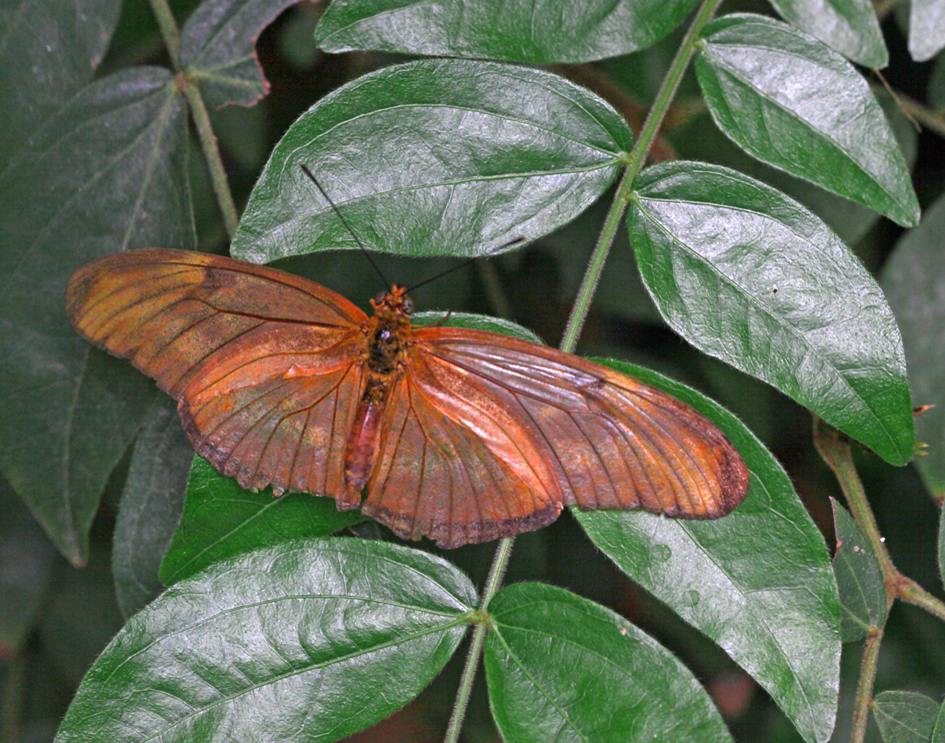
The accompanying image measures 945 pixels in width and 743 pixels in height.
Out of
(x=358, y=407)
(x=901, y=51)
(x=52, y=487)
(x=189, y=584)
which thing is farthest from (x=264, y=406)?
(x=901, y=51)

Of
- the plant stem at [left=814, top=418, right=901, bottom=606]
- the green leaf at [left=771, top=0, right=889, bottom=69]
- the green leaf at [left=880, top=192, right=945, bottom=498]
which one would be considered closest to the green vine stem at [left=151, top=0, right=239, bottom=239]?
the green leaf at [left=771, top=0, right=889, bottom=69]

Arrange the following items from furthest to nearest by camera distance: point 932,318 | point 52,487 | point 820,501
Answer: point 820,501 → point 932,318 → point 52,487

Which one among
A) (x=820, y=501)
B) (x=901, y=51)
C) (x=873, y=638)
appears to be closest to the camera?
(x=873, y=638)

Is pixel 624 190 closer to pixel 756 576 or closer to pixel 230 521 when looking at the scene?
pixel 756 576

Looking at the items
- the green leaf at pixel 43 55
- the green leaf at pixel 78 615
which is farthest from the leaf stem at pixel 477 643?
the green leaf at pixel 78 615

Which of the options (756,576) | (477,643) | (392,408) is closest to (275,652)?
(477,643)

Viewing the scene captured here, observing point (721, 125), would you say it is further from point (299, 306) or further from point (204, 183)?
point (204, 183)

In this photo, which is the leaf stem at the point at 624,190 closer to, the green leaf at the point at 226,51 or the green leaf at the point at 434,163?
the green leaf at the point at 434,163
